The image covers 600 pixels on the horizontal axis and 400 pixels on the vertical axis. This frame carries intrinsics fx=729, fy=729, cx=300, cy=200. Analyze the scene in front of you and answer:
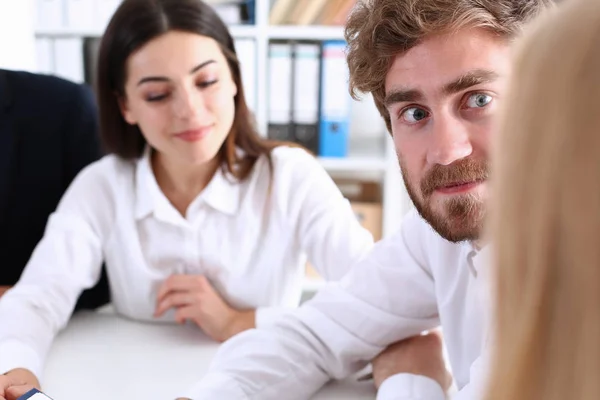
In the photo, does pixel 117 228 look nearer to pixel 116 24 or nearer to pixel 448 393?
pixel 116 24

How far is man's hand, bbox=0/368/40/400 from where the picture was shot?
3.38ft

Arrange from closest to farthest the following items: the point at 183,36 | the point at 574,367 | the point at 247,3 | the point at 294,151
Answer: the point at 574,367, the point at 183,36, the point at 294,151, the point at 247,3

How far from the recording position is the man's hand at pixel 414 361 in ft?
3.45

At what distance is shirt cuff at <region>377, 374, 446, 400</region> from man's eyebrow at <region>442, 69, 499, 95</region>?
0.41 m

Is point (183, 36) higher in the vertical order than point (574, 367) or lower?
higher

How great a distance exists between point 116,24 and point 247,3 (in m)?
1.23

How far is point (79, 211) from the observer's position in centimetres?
146

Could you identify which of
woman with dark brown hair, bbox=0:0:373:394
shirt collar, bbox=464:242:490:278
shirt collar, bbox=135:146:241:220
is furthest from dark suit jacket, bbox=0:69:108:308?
shirt collar, bbox=464:242:490:278

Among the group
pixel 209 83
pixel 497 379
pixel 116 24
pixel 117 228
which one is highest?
pixel 116 24

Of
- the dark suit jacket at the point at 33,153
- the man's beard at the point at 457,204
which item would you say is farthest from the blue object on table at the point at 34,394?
the dark suit jacket at the point at 33,153

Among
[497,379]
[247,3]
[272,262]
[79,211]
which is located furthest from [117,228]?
[247,3]

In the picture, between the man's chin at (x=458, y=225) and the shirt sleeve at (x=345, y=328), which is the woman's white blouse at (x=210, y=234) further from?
the man's chin at (x=458, y=225)

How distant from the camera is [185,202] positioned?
1.54 meters

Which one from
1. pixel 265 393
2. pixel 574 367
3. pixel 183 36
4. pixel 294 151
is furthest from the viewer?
pixel 294 151
